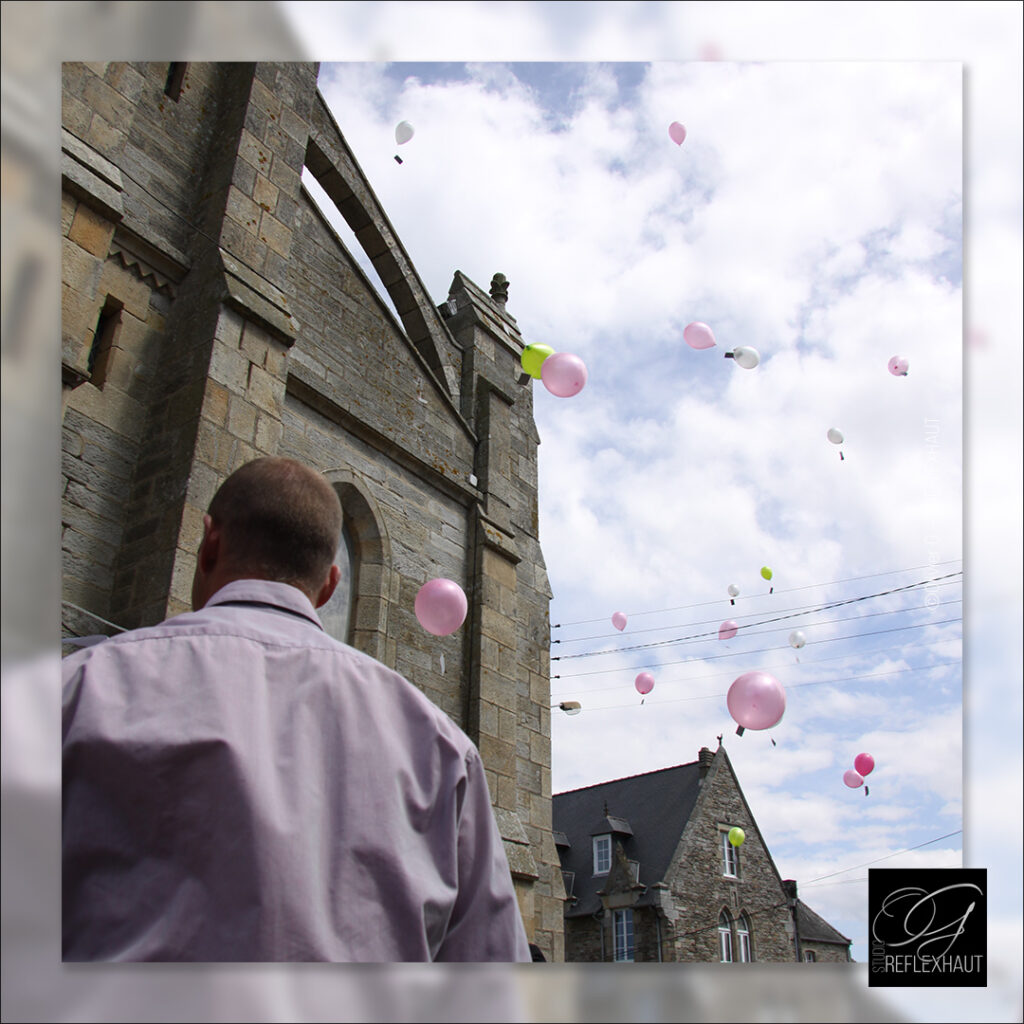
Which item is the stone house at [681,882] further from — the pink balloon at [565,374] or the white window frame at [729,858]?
the pink balloon at [565,374]

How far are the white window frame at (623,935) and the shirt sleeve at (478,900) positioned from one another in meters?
20.1

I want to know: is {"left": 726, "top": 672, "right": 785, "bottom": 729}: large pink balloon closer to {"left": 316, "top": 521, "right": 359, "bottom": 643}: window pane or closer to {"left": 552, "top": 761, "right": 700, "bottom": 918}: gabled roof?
{"left": 316, "top": 521, "right": 359, "bottom": 643}: window pane

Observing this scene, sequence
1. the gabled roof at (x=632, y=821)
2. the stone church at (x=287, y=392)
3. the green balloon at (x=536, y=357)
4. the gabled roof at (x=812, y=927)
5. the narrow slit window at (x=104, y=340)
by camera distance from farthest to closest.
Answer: the gabled roof at (x=812, y=927)
the gabled roof at (x=632, y=821)
the green balloon at (x=536, y=357)
the narrow slit window at (x=104, y=340)
the stone church at (x=287, y=392)

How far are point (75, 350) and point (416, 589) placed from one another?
3311 millimetres

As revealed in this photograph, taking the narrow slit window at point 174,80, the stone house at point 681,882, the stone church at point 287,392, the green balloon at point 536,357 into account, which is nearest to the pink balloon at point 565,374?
the green balloon at point 536,357

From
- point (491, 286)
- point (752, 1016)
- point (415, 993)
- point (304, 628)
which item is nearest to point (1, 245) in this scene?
point (304, 628)

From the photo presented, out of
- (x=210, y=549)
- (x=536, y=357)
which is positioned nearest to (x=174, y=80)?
(x=536, y=357)

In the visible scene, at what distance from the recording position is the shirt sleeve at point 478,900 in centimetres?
141

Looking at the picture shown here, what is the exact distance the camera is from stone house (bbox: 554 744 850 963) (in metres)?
19.3

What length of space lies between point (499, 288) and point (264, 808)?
9.04m

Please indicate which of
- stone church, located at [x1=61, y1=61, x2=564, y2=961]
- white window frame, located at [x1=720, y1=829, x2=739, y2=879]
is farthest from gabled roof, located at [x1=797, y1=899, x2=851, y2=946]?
stone church, located at [x1=61, y1=61, x2=564, y2=961]

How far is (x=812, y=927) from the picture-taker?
72.6ft

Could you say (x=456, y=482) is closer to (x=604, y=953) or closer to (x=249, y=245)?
(x=249, y=245)

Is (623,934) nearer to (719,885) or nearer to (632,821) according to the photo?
(719,885)
